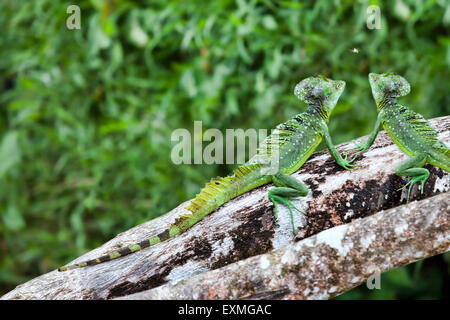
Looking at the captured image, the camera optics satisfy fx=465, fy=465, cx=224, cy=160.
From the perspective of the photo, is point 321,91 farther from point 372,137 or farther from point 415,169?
point 415,169

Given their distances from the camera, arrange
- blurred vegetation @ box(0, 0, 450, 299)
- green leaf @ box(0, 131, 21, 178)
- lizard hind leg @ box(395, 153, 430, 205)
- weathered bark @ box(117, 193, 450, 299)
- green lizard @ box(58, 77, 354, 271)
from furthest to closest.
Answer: green leaf @ box(0, 131, 21, 178), blurred vegetation @ box(0, 0, 450, 299), green lizard @ box(58, 77, 354, 271), lizard hind leg @ box(395, 153, 430, 205), weathered bark @ box(117, 193, 450, 299)

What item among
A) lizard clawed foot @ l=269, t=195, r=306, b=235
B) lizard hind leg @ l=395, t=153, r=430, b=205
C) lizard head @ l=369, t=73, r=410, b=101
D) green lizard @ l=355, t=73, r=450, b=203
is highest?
lizard head @ l=369, t=73, r=410, b=101

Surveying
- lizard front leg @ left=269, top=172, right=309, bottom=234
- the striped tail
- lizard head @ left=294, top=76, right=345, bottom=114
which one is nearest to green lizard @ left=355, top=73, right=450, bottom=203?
lizard head @ left=294, top=76, right=345, bottom=114

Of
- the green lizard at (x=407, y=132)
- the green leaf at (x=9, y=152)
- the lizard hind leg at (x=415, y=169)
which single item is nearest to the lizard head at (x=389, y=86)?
the green lizard at (x=407, y=132)

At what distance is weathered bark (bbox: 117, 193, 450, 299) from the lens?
1.27 m

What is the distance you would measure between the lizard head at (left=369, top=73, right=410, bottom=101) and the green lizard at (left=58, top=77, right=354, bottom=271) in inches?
4.5

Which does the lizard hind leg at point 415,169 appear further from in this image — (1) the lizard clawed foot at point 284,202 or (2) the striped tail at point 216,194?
(2) the striped tail at point 216,194

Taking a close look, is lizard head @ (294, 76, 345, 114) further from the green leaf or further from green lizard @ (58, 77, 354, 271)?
the green leaf

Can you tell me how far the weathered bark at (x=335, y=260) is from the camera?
127 cm

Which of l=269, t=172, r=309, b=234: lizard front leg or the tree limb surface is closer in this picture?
the tree limb surface

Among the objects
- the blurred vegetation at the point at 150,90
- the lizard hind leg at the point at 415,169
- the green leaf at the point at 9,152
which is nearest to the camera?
the lizard hind leg at the point at 415,169

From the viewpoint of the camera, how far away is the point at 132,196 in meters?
3.04

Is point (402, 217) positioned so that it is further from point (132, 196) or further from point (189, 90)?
point (132, 196)
